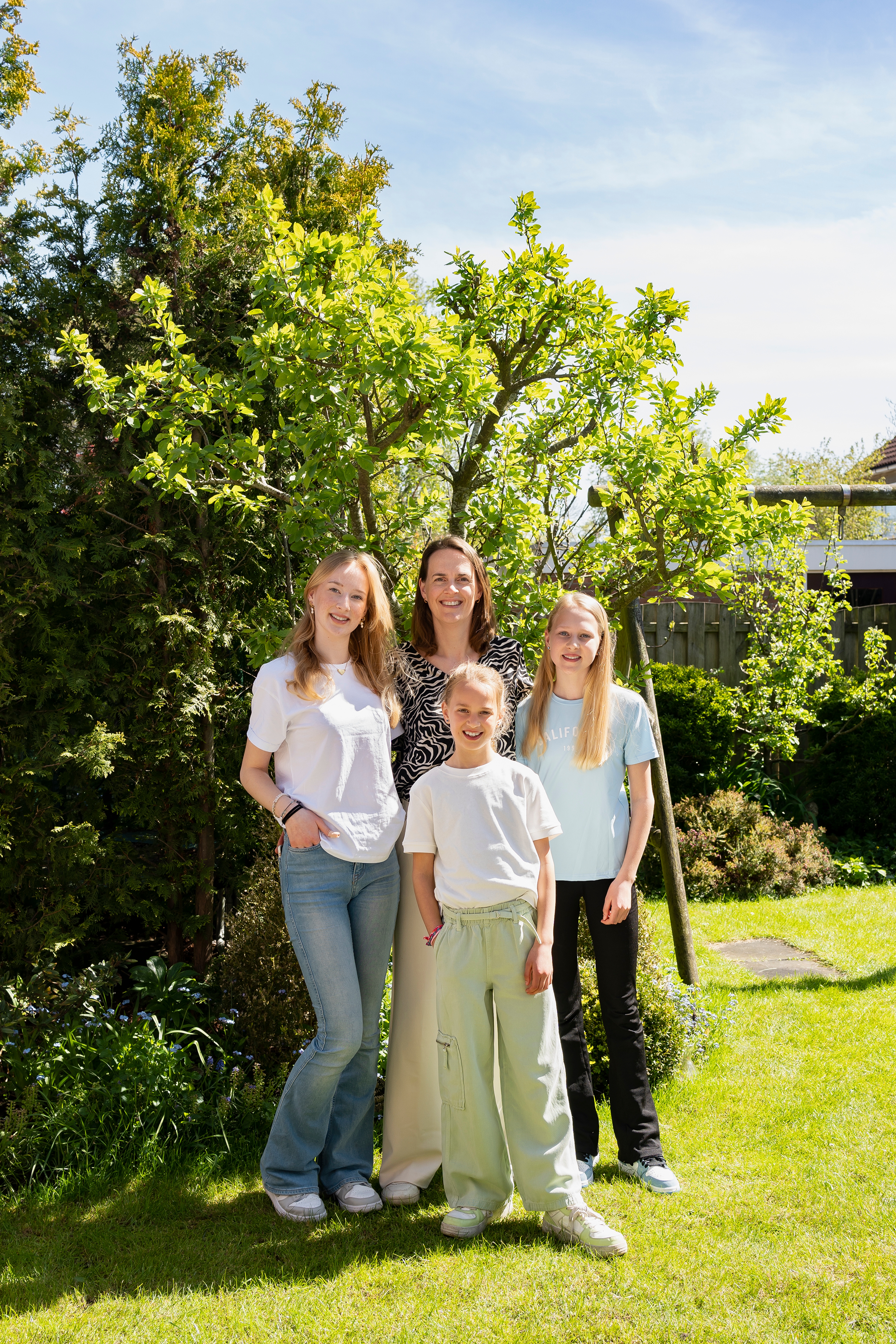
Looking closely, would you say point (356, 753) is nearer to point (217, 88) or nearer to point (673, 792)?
point (217, 88)

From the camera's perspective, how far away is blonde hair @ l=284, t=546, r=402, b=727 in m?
2.91

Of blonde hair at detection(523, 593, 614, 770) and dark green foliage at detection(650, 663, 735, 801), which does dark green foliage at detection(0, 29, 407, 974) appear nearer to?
blonde hair at detection(523, 593, 614, 770)

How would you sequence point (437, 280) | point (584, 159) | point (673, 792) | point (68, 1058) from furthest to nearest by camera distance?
point (673, 792)
point (584, 159)
point (437, 280)
point (68, 1058)

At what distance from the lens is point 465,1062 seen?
2688mm

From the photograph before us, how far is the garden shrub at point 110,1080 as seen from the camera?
3.18 meters

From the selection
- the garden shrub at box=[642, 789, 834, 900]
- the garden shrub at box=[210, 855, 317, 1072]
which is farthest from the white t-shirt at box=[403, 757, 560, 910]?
the garden shrub at box=[642, 789, 834, 900]

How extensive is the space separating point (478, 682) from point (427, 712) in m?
0.34

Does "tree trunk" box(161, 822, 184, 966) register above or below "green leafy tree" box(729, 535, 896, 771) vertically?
below

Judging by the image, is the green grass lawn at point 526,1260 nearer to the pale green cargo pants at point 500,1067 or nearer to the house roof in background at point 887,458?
the pale green cargo pants at point 500,1067

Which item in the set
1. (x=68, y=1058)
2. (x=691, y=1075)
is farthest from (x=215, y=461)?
(x=691, y=1075)

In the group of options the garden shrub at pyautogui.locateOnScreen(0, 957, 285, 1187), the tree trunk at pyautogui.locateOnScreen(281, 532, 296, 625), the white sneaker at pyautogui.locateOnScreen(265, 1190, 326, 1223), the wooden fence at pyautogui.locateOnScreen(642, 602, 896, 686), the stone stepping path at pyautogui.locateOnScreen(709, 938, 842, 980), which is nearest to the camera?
the white sneaker at pyautogui.locateOnScreen(265, 1190, 326, 1223)

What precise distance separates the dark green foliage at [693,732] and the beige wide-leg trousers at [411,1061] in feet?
16.8

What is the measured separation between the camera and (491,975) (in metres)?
2.69

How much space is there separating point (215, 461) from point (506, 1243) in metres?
2.85
